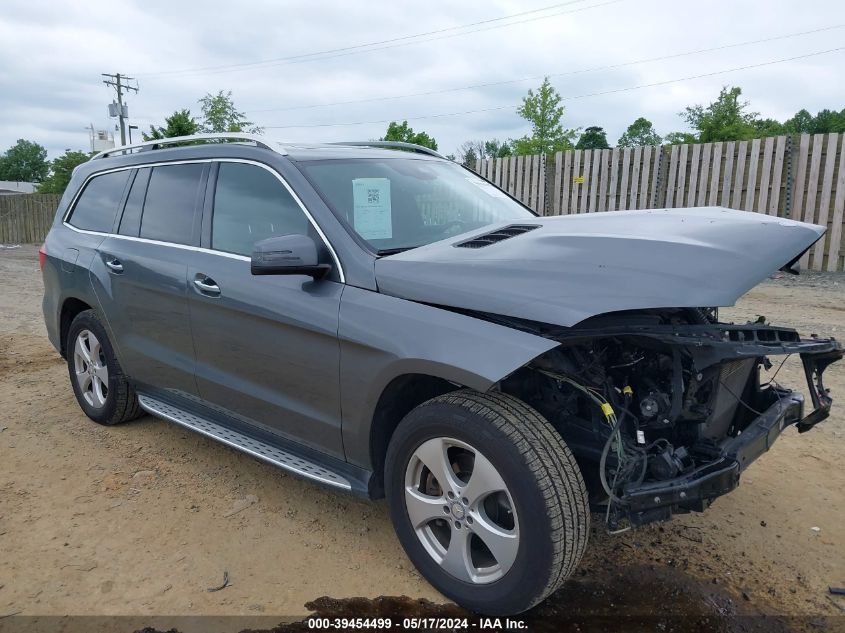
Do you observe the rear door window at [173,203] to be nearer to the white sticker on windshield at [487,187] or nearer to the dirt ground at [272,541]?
the dirt ground at [272,541]

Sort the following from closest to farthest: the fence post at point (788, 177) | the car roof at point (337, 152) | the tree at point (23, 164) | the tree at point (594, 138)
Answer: the car roof at point (337, 152) → the fence post at point (788, 177) → the tree at point (594, 138) → the tree at point (23, 164)

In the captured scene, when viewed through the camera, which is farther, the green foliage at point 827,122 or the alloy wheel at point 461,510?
the green foliage at point 827,122

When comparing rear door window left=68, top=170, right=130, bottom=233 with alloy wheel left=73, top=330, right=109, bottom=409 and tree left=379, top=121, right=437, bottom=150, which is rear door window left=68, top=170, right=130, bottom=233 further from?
tree left=379, top=121, right=437, bottom=150

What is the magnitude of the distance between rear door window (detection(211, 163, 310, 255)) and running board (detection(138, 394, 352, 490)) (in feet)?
3.24

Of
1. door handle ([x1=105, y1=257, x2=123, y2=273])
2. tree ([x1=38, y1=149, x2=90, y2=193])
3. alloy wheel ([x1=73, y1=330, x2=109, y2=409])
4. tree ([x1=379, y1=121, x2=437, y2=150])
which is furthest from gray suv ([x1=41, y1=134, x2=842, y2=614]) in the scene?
tree ([x1=38, y1=149, x2=90, y2=193])

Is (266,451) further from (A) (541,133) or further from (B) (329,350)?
(A) (541,133)

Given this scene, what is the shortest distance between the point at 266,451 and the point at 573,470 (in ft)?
5.38

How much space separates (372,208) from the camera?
333cm

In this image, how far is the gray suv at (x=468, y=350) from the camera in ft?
7.73

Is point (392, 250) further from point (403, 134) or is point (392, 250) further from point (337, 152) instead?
point (403, 134)

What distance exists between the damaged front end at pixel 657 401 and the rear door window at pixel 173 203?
7.13 feet

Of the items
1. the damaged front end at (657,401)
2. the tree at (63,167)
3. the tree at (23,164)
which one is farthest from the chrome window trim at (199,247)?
the tree at (23,164)

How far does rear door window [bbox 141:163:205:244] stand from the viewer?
382 cm

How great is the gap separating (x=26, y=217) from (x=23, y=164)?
3236 inches
